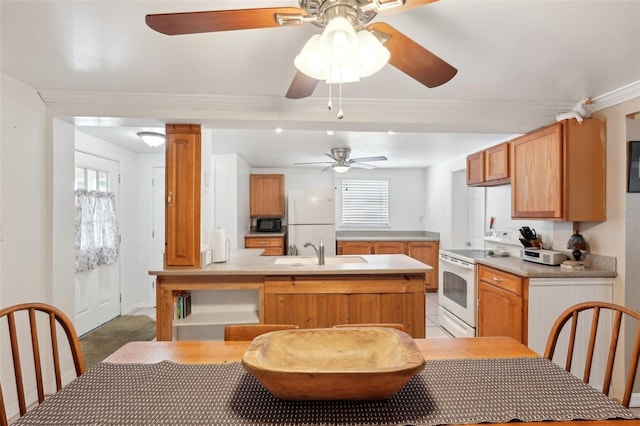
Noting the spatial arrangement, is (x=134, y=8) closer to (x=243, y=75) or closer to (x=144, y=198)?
(x=243, y=75)

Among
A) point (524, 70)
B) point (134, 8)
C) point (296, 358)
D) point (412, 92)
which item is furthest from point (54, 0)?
point (524, 70)

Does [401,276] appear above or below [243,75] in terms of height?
below

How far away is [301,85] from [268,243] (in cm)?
392

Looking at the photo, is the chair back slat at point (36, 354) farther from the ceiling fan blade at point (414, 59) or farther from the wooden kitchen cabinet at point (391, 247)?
the wooden kitchen cabinet at point (391, 247)

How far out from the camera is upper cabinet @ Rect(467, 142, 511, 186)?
9.93ft

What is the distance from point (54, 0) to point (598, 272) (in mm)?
3411

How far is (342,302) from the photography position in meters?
2.51

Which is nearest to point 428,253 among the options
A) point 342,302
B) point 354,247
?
point 354,247

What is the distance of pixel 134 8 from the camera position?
4.42 ft

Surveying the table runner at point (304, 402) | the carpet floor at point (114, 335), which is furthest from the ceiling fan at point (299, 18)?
the carpet floor at point (114, 335)

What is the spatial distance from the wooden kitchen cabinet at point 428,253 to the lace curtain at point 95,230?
13.5 ft

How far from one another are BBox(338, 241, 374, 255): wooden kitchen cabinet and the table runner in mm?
4165

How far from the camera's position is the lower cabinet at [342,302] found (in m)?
2.50

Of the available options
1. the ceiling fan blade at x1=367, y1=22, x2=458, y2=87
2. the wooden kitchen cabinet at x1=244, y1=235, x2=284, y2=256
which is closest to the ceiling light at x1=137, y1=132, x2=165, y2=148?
the wooden kitchen cabinet at x1=244, y1=235, x2=284, y2=256
